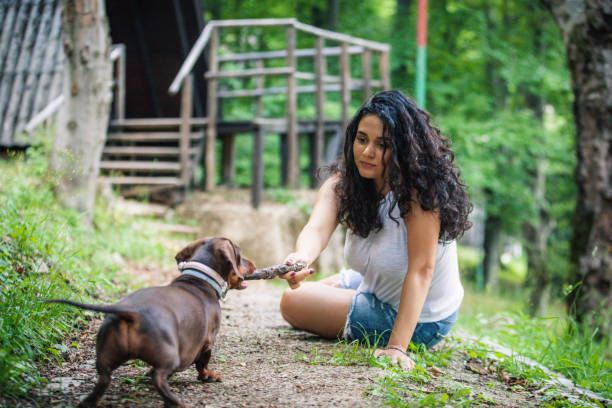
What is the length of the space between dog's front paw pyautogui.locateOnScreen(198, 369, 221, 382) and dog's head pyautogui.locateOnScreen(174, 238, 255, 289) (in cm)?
44

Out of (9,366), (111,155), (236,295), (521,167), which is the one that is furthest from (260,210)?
(521,167)

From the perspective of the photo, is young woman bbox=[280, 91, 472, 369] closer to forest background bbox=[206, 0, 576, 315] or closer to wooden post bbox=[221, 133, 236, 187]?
wooden post bbox=[221, 133, 236, 187]

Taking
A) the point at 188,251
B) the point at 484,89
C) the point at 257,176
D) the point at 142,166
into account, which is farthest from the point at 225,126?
the point at 484,89

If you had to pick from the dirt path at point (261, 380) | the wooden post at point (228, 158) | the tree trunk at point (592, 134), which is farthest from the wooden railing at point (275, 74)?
the dirt path at point (261, 380)

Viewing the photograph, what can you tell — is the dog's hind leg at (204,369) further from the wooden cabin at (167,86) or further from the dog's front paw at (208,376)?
the wooden cabin at (167,86)

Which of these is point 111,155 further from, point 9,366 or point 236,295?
point 9,366

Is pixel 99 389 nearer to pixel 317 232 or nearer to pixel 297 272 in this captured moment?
pixel 297 272

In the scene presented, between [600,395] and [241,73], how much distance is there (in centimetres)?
745

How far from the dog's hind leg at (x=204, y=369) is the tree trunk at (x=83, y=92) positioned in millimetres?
3615

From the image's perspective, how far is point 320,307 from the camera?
3674 mm

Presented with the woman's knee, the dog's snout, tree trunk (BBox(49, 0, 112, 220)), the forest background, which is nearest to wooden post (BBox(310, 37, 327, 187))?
the forest background

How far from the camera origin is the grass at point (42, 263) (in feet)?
8.70

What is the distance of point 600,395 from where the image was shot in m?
3.35

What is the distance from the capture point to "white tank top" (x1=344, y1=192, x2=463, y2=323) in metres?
3.30
